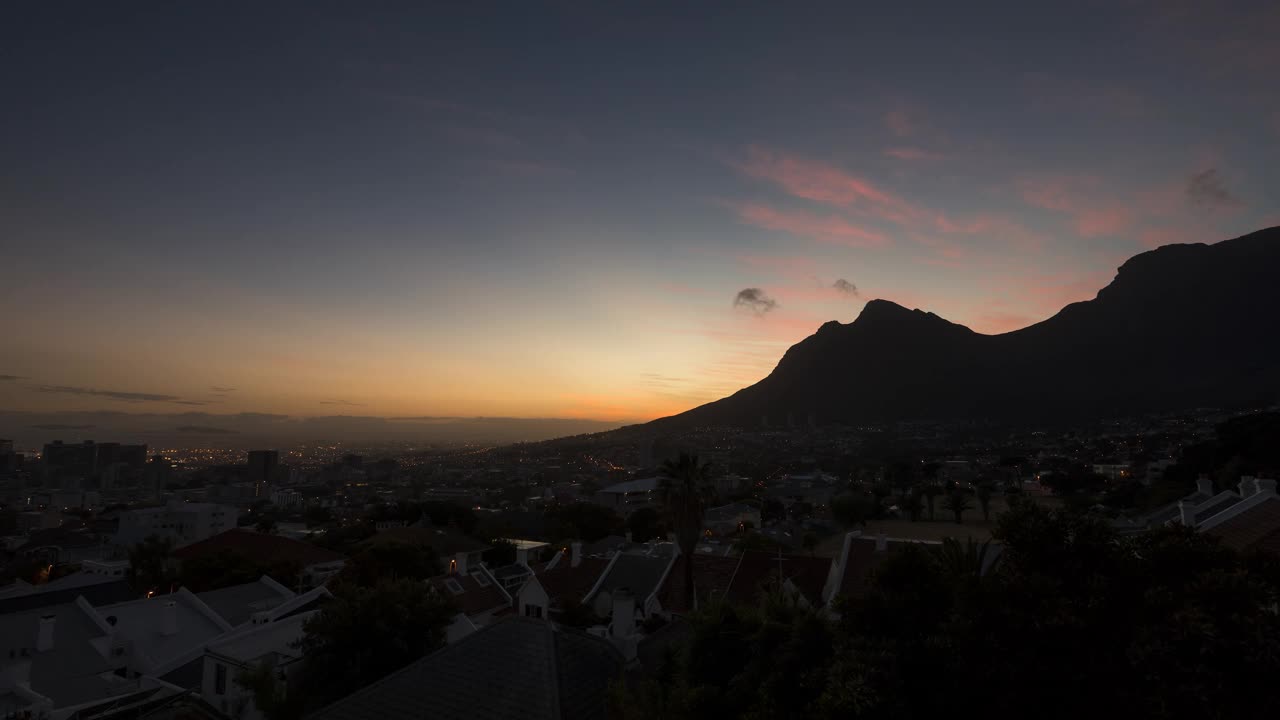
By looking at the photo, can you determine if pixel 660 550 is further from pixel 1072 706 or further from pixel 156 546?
pixel 156 546

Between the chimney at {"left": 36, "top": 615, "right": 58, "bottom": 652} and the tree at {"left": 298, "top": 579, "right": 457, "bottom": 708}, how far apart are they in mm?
16017

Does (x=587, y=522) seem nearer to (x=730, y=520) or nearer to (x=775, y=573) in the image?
(x=730, y=520)

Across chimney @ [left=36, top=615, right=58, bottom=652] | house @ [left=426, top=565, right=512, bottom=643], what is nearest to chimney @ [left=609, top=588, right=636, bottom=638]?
house @ [left=426, top=565, right=512, bottom=643]

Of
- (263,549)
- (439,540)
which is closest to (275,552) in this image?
(263,549)

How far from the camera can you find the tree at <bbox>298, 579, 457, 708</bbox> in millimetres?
18797

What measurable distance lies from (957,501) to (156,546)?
268 ft

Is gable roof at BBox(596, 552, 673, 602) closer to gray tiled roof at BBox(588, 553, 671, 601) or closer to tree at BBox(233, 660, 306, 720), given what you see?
gray tiled roof at BBox(588, 553, 671, 601)

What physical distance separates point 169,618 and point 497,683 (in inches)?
1171

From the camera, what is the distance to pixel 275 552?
54969 mm

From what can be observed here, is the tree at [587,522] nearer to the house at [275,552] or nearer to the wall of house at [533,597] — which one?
the house at [275,552]

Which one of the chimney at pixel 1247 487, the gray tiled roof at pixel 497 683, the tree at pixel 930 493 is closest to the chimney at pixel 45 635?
the gray tiled roof at pixel 497 683

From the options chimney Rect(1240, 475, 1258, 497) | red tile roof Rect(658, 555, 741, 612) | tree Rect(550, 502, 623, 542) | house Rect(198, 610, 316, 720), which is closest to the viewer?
house Rect(198, 610, 316, 720)

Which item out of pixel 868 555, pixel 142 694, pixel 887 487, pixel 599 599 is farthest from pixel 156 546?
pixel 887 487

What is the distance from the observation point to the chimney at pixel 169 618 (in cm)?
3145
